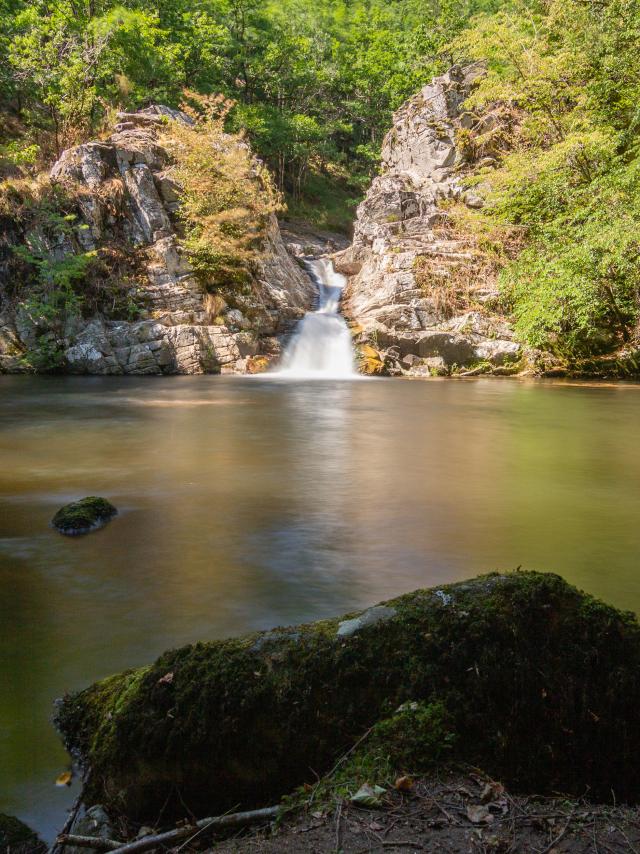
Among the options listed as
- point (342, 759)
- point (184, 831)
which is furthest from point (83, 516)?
point (342, 759)

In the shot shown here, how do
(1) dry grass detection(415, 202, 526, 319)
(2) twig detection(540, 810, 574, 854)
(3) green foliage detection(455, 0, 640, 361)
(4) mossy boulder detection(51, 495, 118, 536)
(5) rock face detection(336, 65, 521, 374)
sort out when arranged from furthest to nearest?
(1) dry grass detection(415, 202, 526, 319) → (5) rock face detection(336, 65, 521, 374) → (3) green foliage detection(455, 0, 640, 361) → (4) mossy boulder detection(51, 495, 118, 536) → (2) twig detection(540, 810, 574, 854)

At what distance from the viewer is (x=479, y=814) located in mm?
1669

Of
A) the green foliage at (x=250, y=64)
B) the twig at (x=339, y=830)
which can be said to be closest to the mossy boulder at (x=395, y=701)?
the twig at (x=339, y=830)

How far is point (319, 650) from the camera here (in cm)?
215

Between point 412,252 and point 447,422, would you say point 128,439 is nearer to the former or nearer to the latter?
point 447,422

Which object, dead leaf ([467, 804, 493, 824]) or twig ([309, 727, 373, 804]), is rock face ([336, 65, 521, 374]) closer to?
twig ([309, 727, 373, 804])

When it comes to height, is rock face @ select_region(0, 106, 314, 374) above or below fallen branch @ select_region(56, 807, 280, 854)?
above

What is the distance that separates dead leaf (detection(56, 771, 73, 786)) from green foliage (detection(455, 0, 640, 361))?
17066mm

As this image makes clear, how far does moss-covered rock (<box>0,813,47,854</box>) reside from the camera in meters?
2.14

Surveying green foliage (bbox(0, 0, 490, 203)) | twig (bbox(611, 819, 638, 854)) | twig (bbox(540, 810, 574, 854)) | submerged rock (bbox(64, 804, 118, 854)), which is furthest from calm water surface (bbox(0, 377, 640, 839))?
green foliage (bbox(0, 0, 490, 203))

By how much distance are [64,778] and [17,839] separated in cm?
41

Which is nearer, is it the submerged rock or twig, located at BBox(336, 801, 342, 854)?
twig, located at BBox(336, 801, 342, 854)

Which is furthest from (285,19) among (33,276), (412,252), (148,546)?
(148,546)

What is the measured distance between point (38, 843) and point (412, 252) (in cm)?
2240
